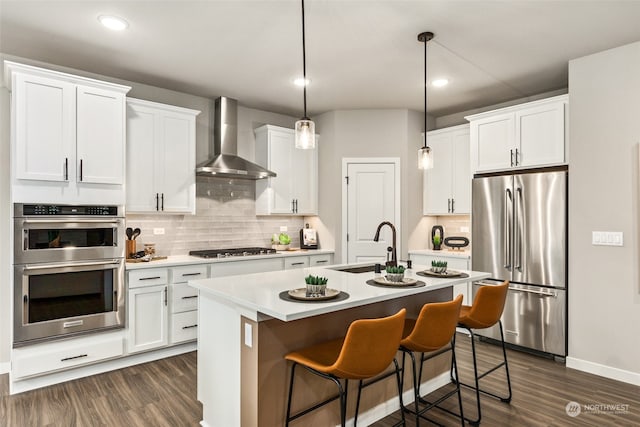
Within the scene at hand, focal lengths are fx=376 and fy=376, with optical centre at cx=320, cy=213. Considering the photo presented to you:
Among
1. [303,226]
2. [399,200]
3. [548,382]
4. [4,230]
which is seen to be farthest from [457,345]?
[4,230]

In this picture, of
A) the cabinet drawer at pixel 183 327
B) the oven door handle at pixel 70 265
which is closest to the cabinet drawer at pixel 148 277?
the oven door handle at pixel 70 265

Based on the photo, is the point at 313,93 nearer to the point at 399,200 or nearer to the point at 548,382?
the point at 399,200

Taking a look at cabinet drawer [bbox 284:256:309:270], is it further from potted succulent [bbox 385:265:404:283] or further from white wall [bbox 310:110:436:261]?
potted succulent [bbox 385:265:404:283]

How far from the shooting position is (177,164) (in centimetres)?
411

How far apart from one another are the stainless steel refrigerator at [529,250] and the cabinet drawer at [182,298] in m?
3.14

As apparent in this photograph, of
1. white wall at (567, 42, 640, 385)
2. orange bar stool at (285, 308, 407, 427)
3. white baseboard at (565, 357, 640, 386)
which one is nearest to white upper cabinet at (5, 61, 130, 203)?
orange bar stool at (285, 308, 407, 427)

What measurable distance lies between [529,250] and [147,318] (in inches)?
151

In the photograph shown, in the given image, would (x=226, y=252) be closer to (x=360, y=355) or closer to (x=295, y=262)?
(x=295, y=262)

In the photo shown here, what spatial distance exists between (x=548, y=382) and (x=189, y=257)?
3.66 metres

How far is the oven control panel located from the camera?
3037mm

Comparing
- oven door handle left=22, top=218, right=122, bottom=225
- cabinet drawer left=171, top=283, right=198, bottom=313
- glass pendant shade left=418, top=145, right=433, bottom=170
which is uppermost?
glass pendant shade left=418, top=145, right=433, bottom=170

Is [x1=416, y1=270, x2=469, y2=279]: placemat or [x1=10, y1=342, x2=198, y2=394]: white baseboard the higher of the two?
[x1=416, y1=270, x2=469, y2=279]: placemat

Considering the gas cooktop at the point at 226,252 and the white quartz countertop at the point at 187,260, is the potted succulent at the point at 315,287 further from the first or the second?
the gas cooktop at the point at 226,252

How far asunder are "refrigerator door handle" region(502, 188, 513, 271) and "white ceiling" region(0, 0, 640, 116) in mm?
1293
